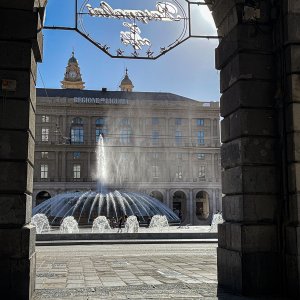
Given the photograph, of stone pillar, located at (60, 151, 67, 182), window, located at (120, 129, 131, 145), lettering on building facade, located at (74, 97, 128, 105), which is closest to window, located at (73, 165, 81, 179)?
stone pillar, located at (60, 151, 67, 182)

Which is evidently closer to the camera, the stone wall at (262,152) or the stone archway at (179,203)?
the stone wall at (262,152)

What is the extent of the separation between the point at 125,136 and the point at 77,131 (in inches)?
363

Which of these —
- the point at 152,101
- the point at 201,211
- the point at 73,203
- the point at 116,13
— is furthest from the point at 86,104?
the point at 116,13

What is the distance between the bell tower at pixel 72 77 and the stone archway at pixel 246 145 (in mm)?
106882

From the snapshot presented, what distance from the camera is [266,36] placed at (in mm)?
8953

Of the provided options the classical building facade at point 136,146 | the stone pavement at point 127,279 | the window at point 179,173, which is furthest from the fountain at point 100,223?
the window at point 179,173

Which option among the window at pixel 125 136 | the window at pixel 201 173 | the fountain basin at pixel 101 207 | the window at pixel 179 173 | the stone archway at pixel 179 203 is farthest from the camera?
the window at pixel 201 173

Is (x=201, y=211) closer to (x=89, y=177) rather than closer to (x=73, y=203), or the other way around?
(x=89, y=177)

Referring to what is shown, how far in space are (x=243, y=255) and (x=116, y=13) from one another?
581cm

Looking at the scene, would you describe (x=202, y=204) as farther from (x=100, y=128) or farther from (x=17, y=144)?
(x=17, y=144)

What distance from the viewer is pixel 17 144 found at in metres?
7.78

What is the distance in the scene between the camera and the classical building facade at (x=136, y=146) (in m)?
89.8

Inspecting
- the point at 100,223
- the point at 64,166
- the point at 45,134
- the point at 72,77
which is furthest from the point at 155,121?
the point at 100,223

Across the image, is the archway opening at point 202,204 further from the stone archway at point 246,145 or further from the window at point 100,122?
the stone archway at point 246,145
